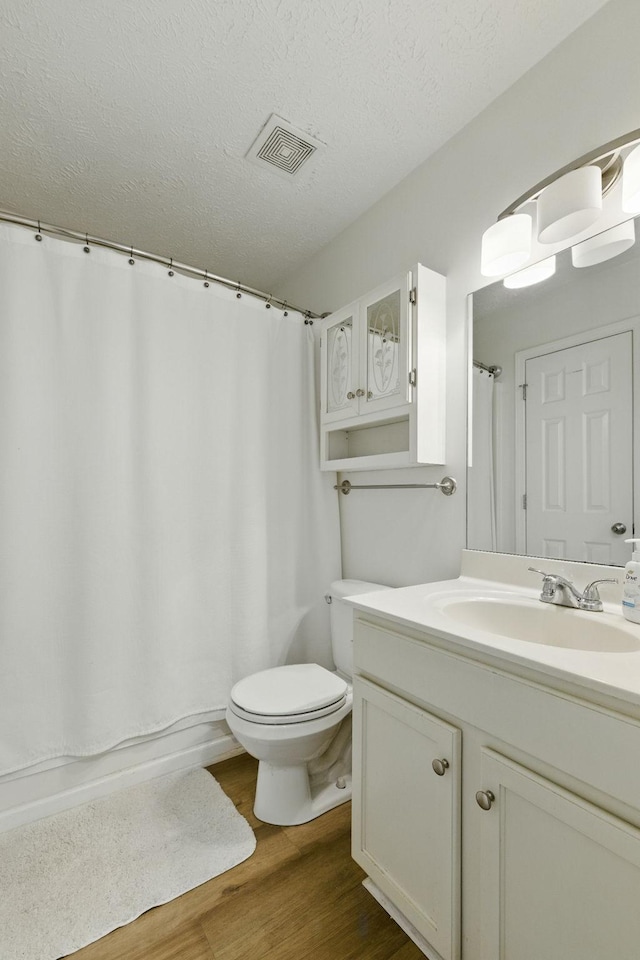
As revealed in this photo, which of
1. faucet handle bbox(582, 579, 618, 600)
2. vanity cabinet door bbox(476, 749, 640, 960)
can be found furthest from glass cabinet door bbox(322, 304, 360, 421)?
vanity cabinet door bbox(476, 749, 640, 960)

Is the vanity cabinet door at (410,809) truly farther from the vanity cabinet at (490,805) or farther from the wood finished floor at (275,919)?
the wood finished floor at (275,919)

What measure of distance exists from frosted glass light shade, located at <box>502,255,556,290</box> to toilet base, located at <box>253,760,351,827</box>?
67.4 inches

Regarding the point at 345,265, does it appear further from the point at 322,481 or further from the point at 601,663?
the point at 601,663

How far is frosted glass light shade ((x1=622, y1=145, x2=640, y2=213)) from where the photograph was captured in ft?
3.40

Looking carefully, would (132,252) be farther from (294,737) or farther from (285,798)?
(285,798)

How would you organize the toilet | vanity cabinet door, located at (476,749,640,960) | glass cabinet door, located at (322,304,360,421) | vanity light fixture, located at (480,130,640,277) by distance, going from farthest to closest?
glass cabinet door, located at (322,304,360,421) → the toilet → vanity light fixture, located at (480,130,640,277) → vanity cabinet door, located at (476,749,640,960)

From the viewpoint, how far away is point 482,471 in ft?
4.74

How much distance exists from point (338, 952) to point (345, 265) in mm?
2384

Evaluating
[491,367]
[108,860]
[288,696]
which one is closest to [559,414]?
[491,367]

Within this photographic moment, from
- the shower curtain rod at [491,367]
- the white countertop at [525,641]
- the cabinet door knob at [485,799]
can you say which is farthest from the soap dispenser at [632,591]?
the shower curtain rod at [491,367]

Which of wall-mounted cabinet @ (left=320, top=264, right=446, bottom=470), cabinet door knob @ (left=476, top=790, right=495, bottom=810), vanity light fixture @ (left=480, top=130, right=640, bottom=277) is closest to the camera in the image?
cabinet door knob @ (left=476, top=790, right=495, bottom=810)

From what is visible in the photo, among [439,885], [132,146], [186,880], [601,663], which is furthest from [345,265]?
[186,880]

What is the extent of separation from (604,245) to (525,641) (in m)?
1.04

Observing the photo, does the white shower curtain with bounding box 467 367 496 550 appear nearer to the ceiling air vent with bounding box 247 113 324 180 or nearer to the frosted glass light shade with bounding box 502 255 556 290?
the frosted glass light shade with bounding box 502 255 556 290
